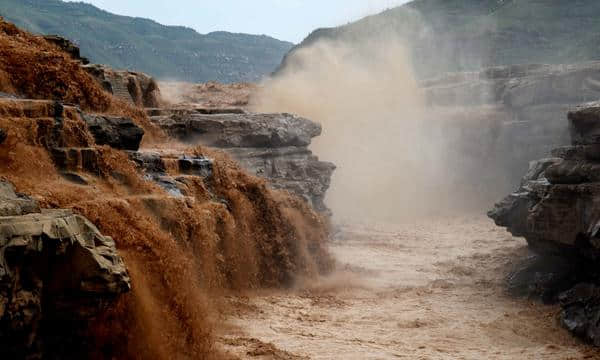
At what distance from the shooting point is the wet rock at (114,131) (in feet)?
36.3

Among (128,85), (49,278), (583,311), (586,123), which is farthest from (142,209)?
(128,85)

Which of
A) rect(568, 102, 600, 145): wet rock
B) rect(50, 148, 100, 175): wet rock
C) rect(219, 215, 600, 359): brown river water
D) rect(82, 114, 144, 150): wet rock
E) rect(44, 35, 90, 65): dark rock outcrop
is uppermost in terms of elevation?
rect(44, 35, 90, 65): dark rock outcrop

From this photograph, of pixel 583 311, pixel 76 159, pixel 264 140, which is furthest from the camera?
pixel 264 140

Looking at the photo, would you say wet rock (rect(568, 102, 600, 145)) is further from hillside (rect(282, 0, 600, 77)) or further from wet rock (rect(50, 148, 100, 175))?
hillside (rect(282, 0, 600, 77))

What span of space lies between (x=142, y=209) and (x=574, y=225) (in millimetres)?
7490

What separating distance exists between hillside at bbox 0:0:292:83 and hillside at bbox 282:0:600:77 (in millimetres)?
19033

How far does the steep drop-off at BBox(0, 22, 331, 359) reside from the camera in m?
7.47

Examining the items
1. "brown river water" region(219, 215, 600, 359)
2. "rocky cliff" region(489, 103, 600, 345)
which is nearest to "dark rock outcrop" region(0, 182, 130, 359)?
"brown river water" region(219, 215, 600, 359)

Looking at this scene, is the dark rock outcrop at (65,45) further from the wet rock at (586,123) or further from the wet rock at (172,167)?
the wet rock at (586,123)

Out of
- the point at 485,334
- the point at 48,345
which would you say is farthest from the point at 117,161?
the point at 485,334

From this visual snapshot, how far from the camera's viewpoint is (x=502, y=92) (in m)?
30.8

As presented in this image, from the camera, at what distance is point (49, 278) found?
6.06 meters

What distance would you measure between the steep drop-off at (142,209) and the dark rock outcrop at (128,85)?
1.84m

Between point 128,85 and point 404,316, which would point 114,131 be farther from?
point 128,85
